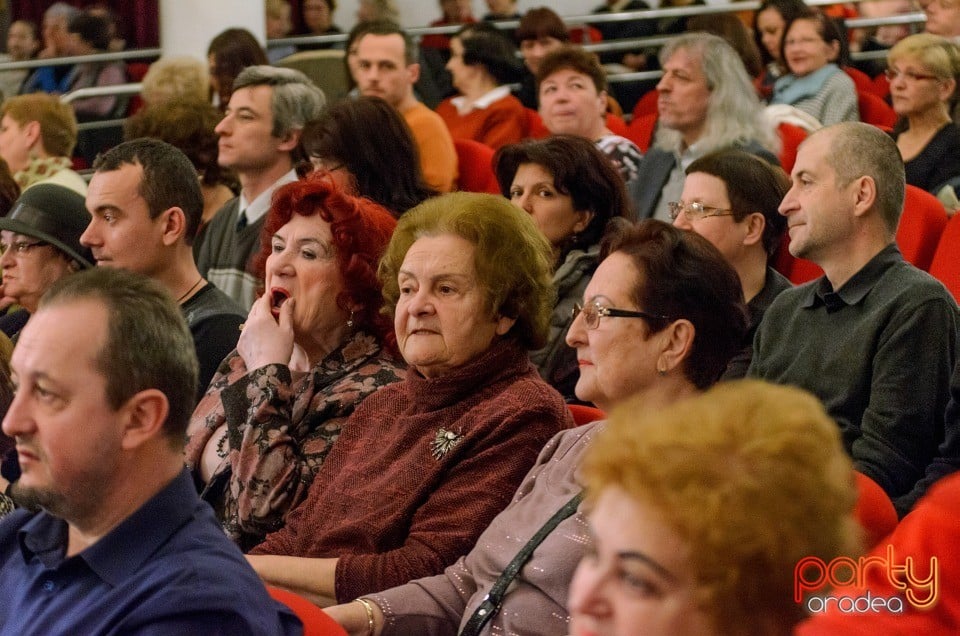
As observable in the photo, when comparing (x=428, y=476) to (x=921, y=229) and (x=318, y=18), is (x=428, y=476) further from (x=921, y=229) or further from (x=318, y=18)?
(x=318, y=18)

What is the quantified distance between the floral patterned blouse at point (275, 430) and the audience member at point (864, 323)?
84 cm

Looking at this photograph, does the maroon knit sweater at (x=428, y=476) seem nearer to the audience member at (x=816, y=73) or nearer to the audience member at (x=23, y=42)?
the audience member at (x=816, y=73)

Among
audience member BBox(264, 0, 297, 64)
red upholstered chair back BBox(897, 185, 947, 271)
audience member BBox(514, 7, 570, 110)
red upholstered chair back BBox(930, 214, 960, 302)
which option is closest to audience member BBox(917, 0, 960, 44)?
audience member BBox(514, 7, 570, 110)

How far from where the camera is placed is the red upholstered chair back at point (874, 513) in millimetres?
1764

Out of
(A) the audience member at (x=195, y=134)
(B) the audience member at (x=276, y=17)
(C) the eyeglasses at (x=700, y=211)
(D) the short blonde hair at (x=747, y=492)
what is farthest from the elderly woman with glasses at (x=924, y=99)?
(B) the audience member at (x=276, y=17)

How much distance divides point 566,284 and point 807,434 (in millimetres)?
2115

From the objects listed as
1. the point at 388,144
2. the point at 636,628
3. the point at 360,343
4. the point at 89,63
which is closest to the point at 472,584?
the point at 360,343

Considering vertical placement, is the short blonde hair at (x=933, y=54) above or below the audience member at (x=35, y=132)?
above

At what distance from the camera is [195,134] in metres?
4.55

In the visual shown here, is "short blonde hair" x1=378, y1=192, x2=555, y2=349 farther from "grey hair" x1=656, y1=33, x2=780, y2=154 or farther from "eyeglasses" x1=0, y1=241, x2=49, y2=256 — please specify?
"grey hair" x1=656, y1=33, x2=780, y2=154

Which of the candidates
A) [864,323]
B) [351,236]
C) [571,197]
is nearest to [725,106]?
[571,197]

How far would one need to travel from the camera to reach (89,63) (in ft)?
23.4

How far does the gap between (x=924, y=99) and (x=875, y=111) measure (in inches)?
30.4

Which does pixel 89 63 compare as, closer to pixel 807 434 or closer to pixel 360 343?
pixel 360 343
